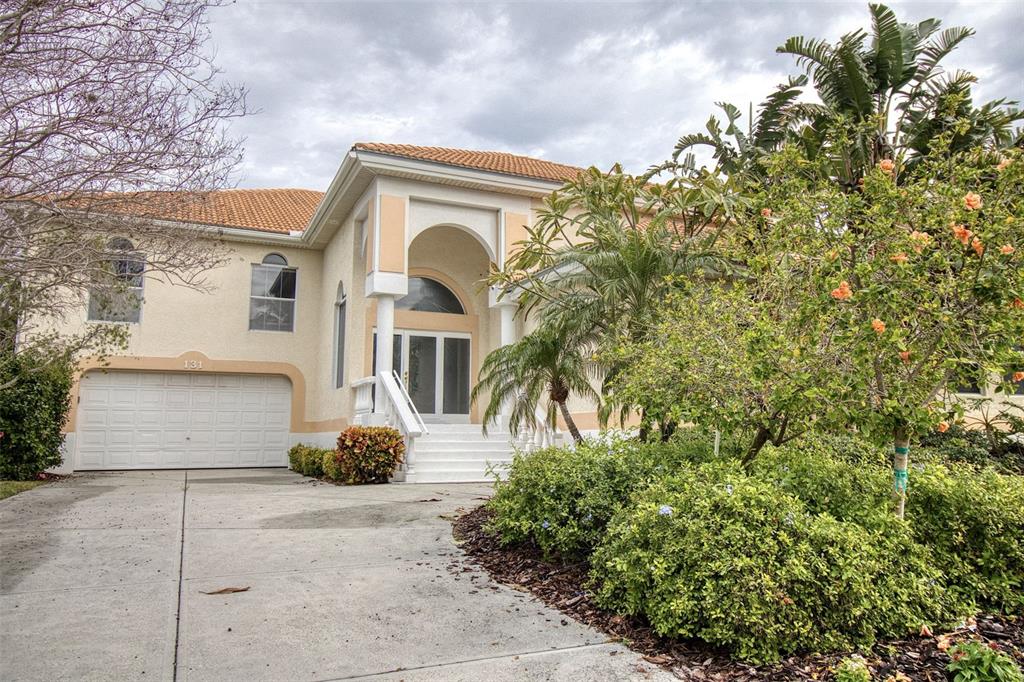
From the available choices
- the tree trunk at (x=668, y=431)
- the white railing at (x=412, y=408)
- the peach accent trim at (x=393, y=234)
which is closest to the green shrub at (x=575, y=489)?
the tree trunk at (x=668, y=431)

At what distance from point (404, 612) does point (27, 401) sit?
41.5 ft

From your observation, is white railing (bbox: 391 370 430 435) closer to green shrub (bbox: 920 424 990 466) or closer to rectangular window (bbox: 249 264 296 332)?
rectangular window (bbox: 249 264 296 332)

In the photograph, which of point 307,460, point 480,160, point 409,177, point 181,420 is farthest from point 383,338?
point 181,420

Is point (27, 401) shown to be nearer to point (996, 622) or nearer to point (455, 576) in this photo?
point (455, 576)

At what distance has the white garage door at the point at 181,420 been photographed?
17.0m

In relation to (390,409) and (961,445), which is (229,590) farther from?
(961,445)

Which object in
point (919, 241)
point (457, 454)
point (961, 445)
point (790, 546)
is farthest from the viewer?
point (457, 454)

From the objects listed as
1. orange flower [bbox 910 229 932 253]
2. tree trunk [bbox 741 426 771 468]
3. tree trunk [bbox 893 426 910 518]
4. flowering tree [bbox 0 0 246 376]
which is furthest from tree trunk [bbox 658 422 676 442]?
flowering tree [bbox 0 0 246 376]

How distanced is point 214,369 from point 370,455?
765 cm

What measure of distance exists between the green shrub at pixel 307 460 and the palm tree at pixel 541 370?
16.7 feet

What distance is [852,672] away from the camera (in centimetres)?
342

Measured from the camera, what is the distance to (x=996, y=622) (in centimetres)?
430

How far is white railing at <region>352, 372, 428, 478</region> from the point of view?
42.4 feet

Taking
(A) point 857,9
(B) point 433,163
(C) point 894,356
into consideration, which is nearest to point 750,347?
(C) point 894,356
